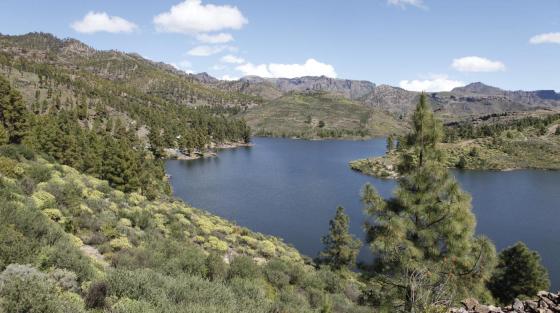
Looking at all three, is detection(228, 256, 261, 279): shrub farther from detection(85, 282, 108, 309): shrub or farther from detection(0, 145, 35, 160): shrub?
detection(0, 145, 35, 160): shrub

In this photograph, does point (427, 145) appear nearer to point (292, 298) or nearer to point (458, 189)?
point (458, 189)

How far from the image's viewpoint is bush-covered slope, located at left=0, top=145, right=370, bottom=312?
10.6 meters

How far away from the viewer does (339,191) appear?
99188 mm

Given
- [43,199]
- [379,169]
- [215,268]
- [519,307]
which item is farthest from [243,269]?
[379,169]

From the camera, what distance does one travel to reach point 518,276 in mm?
38812

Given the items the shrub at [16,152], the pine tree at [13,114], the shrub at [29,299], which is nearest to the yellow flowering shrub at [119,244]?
the shrub at [29,299]

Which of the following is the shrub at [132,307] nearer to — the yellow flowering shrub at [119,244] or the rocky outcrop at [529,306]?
the rocky outcrop at [529,306]

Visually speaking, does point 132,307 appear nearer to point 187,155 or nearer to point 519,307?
point 519,307

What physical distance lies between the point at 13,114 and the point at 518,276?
71287 millimetres

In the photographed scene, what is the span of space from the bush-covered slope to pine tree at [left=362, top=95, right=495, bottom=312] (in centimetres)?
388

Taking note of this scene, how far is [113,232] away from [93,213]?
4.49m

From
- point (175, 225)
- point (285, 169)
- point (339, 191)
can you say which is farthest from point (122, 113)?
point (175, 225)

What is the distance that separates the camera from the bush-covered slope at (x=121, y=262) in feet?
34.8

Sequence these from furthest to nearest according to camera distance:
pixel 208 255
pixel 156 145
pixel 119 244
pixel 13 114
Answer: pixel 156 145
pixel 13 114
pixel 208 255
pixel 119 244
